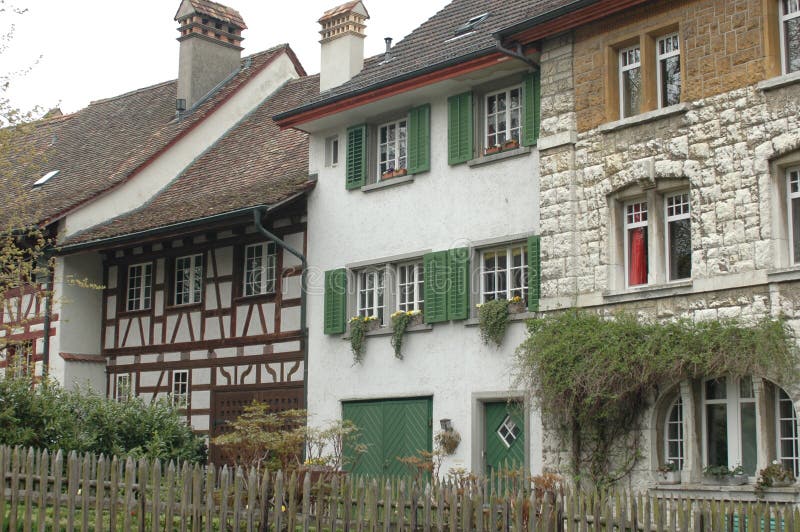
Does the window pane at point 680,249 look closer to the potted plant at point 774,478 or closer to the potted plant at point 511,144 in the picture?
the potted plant at point 774,478

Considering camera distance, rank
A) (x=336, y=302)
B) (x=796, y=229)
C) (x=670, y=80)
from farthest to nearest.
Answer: (x=336, y=302)
(x=670, y=80)
(x=796, y=229)

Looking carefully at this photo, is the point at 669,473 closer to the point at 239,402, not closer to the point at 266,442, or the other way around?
the point at 266,442

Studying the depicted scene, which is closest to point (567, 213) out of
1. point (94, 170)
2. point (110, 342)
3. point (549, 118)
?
point (549, 118)

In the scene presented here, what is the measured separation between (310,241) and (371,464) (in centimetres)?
429

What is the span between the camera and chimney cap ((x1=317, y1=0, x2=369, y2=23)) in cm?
2469

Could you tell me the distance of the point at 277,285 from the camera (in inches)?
943

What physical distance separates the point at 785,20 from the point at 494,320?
6159mm

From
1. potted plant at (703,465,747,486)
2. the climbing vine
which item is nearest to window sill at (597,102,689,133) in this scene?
the climbing vine

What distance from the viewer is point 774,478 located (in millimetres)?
15414

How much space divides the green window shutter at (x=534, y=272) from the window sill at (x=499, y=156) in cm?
139

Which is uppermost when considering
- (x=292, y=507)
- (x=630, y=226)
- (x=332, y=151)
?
(x=332, y=151)

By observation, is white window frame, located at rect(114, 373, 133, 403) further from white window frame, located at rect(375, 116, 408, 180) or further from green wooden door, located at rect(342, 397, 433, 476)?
white window frame, located at rect(375, 116, 408, 180)

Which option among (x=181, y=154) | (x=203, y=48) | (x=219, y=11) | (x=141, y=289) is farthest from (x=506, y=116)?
(x=219, y=11)

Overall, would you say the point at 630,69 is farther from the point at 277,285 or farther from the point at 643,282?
the point at 277,285
